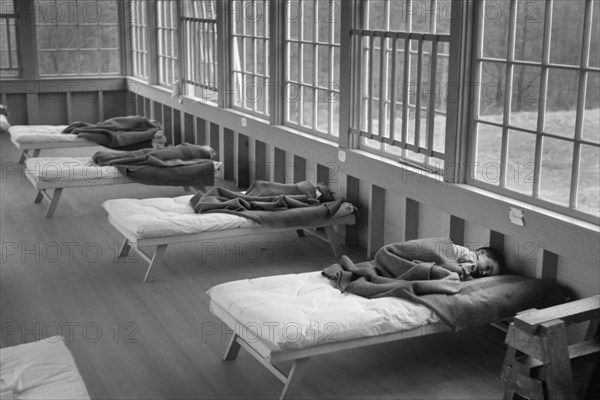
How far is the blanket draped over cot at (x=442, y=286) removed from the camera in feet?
12.8

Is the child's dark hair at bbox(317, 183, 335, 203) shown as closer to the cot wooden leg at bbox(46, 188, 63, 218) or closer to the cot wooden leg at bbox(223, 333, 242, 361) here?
the cot wooden leg at bbox(223, 333, 242, 361)

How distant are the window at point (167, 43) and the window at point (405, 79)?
12.8ft

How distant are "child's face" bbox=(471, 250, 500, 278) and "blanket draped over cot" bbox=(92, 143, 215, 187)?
3.04 meters

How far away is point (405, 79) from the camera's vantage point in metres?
5.07

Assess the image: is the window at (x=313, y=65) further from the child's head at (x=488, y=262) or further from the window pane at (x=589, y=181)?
the window pane at (x=589, y=181)

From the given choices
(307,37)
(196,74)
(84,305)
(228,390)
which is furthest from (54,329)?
(196,74)

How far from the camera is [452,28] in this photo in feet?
14.6

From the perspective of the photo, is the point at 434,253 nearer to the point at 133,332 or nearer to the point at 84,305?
the point at 133,332

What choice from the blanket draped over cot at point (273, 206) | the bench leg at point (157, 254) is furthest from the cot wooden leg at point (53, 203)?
the bench leg at point (157, 254)

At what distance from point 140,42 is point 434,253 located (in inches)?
276

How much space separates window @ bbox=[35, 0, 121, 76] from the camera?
34.1 feet

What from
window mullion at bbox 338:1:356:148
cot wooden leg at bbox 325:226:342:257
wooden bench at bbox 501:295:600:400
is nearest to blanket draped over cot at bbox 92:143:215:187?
cot wooden leg at bbox 325:226:342:257

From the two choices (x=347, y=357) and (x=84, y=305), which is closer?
(x=347, y=357)

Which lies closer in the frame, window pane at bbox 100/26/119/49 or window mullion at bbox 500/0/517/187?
window mullion at bbox 500/0/517/187
